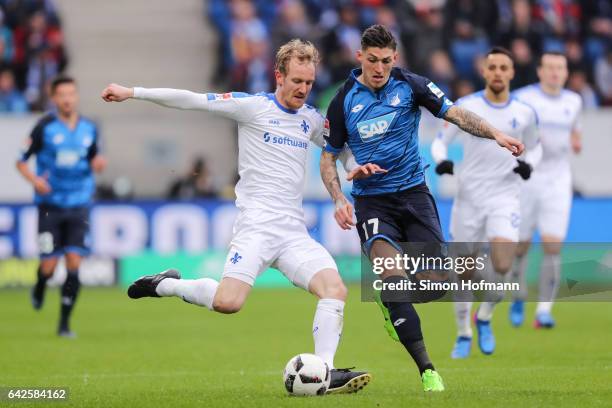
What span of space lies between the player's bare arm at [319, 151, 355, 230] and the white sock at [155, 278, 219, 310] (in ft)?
3.53

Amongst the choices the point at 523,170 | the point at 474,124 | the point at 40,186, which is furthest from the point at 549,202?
the point at 474,124

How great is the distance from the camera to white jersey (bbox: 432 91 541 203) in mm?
12539

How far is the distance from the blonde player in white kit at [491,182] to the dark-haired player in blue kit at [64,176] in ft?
14.5

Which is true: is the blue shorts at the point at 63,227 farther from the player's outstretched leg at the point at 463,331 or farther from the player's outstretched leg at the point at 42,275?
the player's outstretched leg at the point at 463,331

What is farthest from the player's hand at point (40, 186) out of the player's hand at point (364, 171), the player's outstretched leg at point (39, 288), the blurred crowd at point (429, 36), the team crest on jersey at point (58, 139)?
the blurred crowd at point (429, 36)

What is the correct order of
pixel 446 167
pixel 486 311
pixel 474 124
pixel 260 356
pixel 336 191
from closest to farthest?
pixel 474 124 → pixel 336 191 → pixel 446 167 → pixel 486 311 → pixel 260 356

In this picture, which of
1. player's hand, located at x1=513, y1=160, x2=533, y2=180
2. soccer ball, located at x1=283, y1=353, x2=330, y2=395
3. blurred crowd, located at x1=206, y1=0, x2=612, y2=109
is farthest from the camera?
blurred crowd, located at x1=206, y1=0, x2=612, y2=109

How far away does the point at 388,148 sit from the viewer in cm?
941

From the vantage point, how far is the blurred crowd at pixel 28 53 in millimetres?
23172

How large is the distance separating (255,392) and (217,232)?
1194 cm

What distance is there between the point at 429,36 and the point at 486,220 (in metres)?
12.0

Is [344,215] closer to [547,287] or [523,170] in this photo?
[523,170]

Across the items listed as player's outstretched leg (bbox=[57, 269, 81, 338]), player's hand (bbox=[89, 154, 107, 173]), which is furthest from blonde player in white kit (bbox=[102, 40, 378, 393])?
player's hand (bbox=[89, 154, 107, 173])

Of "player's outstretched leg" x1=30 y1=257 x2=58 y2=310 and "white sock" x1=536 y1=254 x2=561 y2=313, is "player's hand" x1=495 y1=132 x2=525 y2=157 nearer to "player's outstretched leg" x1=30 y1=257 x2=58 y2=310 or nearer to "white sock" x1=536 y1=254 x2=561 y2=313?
"white sock" x1=536 y1=254 x2=561 y2=313
